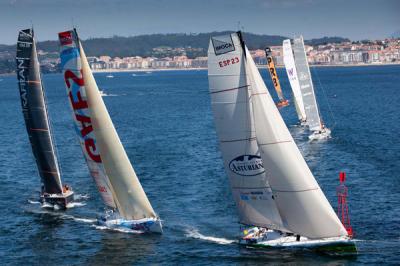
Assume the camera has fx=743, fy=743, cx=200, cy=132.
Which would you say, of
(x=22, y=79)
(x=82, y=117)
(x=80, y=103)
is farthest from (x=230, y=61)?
(x=22, y=79)

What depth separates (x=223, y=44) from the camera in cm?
3847

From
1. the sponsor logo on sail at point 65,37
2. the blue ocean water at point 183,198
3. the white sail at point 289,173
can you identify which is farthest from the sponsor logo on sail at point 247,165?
the sponsor logo on sail at point 65,37

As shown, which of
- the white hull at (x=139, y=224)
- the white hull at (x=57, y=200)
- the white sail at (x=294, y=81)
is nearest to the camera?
the white hull at (x=139, y=224)

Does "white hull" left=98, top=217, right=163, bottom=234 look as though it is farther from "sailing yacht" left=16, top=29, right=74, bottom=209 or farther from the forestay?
"sailing yacht" left=16, top=29, right=74, bottom=209

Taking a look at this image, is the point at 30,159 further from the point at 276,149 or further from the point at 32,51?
the point at 276,149

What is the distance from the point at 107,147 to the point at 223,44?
466 inches

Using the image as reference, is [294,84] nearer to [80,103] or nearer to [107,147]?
[107,147]

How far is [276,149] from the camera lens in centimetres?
3966

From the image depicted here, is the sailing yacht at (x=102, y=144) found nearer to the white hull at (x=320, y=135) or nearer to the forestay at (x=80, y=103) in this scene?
the forestay at (x=80, y=103)

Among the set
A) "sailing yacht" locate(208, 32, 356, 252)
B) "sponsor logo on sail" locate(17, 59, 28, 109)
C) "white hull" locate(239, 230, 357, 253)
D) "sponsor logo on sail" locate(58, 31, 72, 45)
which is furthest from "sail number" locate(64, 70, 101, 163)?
"white hull" locate(239, 230, 357, 253)

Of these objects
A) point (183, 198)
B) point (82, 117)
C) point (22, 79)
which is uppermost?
point (22, 79)

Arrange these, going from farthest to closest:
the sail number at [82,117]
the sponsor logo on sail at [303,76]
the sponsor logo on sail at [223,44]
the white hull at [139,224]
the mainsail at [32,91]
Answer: the sponsor logo on sail at [303,76], the mainsail at [32,91], the sail number at [82,117], the white hull at [139,224], the sponsor logo on sail at [223,44]

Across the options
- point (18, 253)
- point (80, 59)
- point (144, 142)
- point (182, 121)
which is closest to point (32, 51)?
point (80, 59)

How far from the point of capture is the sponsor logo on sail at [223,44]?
38.4 m
